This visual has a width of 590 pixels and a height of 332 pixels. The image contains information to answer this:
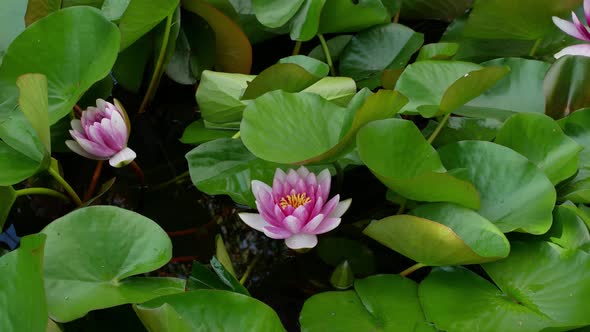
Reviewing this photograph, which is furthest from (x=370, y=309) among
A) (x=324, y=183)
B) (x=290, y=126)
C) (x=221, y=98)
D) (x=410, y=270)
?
(x=221, y=98)

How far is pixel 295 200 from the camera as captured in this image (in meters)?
1.11

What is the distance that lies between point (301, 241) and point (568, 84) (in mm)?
669

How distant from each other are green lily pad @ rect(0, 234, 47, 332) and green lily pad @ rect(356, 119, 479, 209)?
508mm

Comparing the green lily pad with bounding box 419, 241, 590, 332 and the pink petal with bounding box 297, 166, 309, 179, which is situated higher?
the pink petal with bounding box 297, 166, 309, 179

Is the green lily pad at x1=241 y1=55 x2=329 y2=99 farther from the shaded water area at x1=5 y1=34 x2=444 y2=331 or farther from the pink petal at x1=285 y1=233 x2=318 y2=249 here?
the pink petal at x1=285 y1=233 x2=318 y2=249

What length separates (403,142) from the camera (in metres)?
1.10

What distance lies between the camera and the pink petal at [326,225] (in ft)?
3.56

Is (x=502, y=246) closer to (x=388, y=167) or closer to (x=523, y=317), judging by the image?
(x=523, y=317)

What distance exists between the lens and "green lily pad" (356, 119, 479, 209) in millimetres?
1037

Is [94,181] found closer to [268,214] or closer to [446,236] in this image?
[268,214]

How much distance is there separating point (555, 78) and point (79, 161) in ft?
3.41

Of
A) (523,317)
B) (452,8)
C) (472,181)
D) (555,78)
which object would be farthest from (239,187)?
(452,8)

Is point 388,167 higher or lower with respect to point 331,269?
higher

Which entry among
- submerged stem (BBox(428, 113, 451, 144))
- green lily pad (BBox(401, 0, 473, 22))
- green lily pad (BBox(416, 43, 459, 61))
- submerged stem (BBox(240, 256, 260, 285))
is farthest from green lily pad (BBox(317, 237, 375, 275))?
green lily pad (BBox(401, 0, 473, 22))
